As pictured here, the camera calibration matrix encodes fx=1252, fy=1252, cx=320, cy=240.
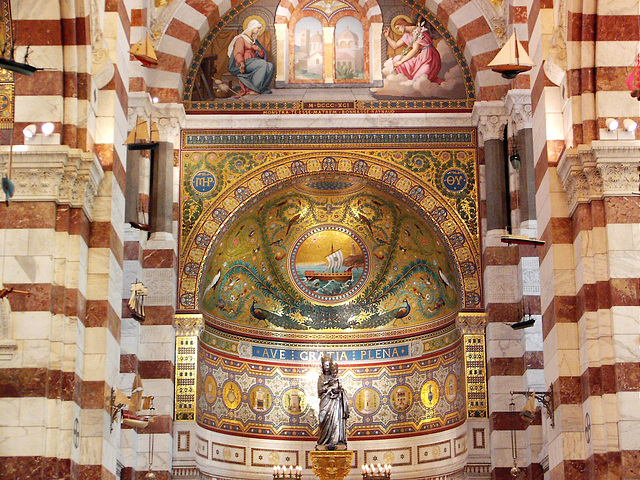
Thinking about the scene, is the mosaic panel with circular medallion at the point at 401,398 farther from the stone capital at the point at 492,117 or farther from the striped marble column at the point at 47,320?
the striped marble column at the point at 47,320

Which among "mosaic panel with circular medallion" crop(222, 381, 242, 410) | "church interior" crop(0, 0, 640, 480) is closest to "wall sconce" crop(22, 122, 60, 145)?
"church interior" crop(0, 0, 640, 480)

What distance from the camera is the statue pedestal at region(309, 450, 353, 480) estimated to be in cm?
1941

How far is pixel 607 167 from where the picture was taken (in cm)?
1321

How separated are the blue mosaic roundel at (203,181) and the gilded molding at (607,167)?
7760 mm

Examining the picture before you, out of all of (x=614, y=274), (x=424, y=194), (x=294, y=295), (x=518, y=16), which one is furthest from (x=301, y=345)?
(x=614, y=274)

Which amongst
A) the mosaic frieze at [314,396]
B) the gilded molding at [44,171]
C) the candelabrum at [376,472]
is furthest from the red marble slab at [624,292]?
the candelabrum at [376,472]

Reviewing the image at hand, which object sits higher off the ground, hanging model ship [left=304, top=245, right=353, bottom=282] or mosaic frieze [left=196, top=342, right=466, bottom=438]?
hanging model ship [left=304, top=245, right=353, bottom=282]

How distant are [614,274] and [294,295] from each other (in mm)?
9042

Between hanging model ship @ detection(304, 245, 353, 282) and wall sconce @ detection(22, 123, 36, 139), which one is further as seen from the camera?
hanging model ship @ detection(304, 245, 353, 282)

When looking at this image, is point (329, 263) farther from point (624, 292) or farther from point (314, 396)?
point (624, 292)

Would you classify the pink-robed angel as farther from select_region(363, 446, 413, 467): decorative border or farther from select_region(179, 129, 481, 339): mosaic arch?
select_region(363, 446, 413, 467): decorative border

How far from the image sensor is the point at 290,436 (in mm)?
21016

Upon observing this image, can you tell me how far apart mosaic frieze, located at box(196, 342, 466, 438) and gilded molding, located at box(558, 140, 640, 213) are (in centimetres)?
703

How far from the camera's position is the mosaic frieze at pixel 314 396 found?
20.2 meters
